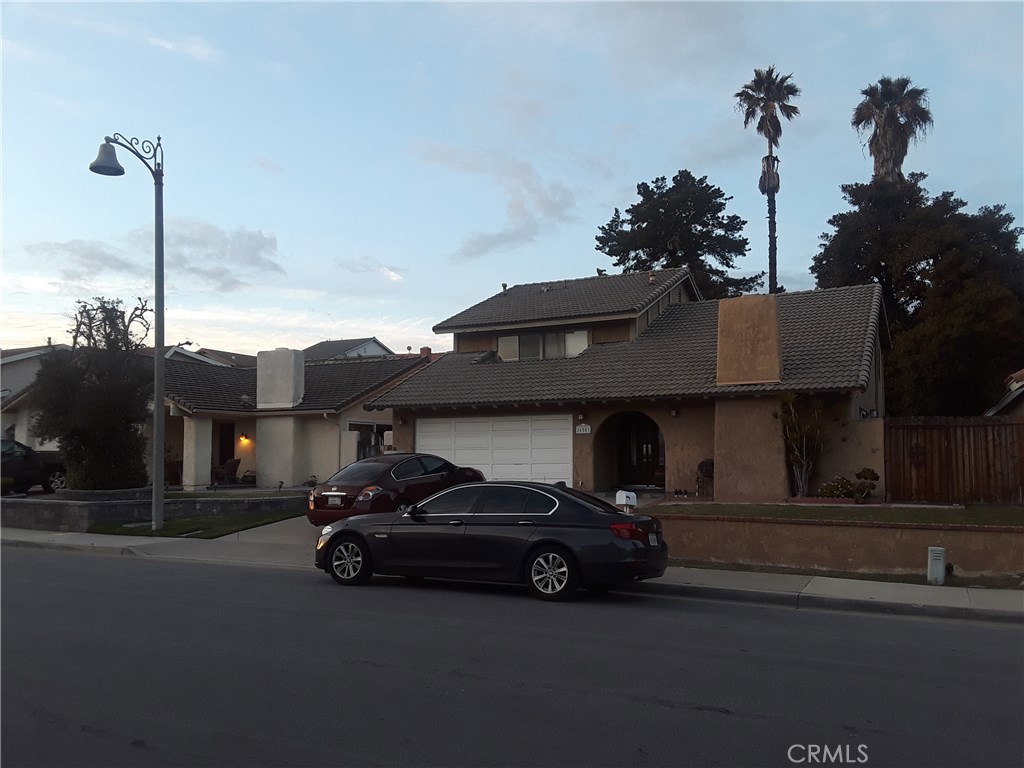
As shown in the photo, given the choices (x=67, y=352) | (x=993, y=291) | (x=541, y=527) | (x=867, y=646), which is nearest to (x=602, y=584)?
(x=541, y=527)

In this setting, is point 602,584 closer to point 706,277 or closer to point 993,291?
point 993,291

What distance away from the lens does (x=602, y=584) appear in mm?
10406

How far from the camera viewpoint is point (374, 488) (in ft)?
49.2

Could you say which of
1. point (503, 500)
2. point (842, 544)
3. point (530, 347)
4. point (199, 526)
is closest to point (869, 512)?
point (842, 544)

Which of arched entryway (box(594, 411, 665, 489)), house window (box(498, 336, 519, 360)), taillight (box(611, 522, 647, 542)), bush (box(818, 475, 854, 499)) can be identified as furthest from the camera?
house window (box(498, 336, 519, 360))

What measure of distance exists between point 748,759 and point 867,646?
3807mm

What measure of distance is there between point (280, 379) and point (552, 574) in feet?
66.5

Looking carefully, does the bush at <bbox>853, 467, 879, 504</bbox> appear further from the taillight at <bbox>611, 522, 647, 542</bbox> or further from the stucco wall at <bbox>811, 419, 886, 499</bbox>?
the taillight at <bbox>611, 522, 647, 542</bbox>

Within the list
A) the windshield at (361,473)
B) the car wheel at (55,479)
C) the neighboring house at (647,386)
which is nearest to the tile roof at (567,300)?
the neighboring house at (647,386)

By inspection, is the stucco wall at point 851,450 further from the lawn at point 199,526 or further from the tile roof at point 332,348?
the tile roof at point 332,348

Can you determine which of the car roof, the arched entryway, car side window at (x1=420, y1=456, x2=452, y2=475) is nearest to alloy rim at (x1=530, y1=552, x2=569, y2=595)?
the car roof

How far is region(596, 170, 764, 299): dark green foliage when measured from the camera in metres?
47.3

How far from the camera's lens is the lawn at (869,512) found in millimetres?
13523

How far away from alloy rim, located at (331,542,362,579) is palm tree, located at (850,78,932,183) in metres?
35.4
